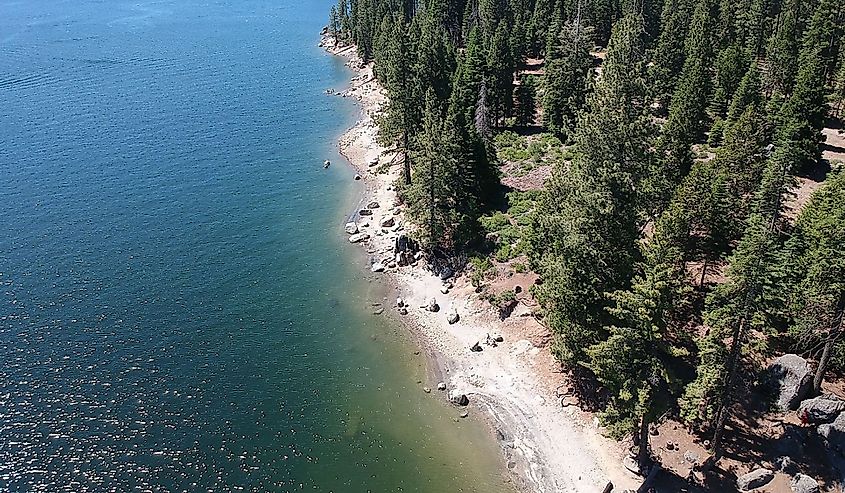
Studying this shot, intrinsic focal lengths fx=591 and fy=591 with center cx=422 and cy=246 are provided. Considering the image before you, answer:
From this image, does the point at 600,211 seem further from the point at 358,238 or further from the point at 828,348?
the point at 358,238

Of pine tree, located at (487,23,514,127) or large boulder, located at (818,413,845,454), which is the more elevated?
pine tree, located at (487,23,514,127)

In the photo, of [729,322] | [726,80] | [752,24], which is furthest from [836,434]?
[752,24]

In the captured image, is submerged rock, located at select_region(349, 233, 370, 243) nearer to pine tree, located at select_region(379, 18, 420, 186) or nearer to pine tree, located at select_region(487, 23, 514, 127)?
pine tree, located at select_region(379, 18, 420, 186)

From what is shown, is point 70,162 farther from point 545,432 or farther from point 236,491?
point 545,432

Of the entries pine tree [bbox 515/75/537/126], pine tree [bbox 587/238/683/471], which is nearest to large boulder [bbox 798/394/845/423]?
pine tree [bbox 587/238/683/471]

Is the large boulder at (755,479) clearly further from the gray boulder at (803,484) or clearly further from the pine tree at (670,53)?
the pine tree at (670,53)

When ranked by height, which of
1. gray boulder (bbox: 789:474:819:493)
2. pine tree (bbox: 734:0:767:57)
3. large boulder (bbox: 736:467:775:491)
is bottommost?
large boulder (bbox: 736:467:775:491)

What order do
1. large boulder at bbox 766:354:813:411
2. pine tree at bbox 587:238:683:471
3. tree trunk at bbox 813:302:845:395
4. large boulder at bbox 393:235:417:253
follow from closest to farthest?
pine tree at bbox 587:238:683:471 < tree trunk at bbox 813:302:845:395 < large boulder at bbox 766:354:813:411 < large boulder at bbox 393:235:417:253
